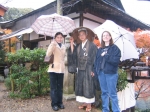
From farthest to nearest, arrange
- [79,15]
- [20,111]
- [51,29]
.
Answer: [79,15]
[51,29]
[20,111]

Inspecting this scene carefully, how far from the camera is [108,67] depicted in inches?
139

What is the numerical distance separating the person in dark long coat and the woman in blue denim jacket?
0.73 feet

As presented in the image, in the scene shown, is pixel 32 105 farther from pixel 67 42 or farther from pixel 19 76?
pixel 67 42

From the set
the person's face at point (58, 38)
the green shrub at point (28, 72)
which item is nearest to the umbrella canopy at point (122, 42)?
the person's face at point (58, 38)

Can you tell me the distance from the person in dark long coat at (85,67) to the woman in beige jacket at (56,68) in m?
0.33

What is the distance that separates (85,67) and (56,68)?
708 mm

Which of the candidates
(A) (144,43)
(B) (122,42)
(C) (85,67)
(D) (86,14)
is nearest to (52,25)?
(C) (85,67)

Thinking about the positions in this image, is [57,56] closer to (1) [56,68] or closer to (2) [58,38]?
(1) [56,68]

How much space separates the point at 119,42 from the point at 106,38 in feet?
1.81

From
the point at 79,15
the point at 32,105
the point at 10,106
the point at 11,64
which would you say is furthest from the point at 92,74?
the point at 79,15

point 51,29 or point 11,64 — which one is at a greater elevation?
point 51,29

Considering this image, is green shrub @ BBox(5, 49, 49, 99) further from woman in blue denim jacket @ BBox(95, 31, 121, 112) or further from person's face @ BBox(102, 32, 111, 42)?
person's face @ BBox(102, 32, 111, 42)

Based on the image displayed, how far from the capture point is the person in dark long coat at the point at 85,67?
3.92 m

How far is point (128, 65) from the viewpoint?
5.25 m
